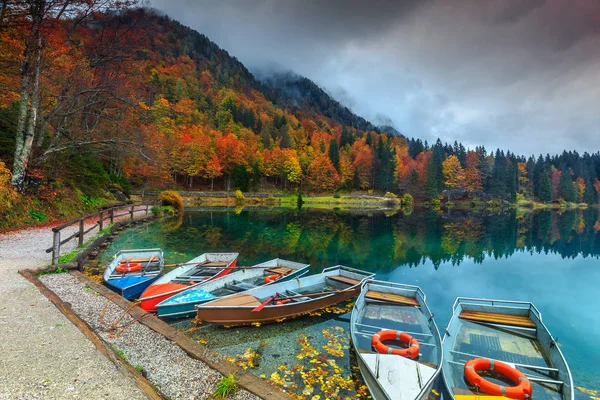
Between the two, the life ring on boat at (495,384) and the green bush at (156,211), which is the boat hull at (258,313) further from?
the green bush at (156,211)

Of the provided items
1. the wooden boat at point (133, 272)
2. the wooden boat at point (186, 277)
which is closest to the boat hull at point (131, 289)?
the wooden boat at point (133, 272)

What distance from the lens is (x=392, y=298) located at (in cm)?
1046

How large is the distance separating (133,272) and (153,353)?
7.21 metres

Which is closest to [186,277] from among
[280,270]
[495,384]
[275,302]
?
[280,270]

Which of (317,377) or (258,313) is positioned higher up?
(258,313)

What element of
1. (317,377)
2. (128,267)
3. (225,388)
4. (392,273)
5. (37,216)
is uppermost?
(37,216)

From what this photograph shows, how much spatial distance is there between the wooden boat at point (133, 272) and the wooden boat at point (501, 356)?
9.55 m

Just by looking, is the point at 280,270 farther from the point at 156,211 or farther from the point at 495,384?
the point at 156,211

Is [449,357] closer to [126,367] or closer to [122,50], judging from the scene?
[126,367]

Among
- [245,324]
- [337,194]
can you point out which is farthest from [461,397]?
[337,194]

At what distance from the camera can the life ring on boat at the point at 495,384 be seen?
5.66m

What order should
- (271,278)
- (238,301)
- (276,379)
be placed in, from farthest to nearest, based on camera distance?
(271,278)
(238,301)
(276,379)

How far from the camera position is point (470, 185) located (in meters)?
91.2

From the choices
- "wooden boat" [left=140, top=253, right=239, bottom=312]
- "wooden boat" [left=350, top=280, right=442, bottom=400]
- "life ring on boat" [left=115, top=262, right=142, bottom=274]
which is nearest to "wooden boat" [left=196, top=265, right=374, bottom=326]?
"wooden boat" [left=350, top=280, right=442, bottom=400]
